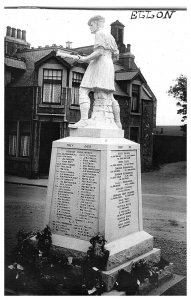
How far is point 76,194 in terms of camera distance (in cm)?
662

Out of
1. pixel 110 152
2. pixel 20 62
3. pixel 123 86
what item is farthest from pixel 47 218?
pixel 123 86

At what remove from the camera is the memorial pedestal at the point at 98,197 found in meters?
6.34

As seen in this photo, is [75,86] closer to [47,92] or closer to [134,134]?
[47,92]

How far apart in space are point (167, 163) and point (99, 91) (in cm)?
421

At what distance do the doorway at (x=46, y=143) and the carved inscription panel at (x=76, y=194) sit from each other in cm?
447

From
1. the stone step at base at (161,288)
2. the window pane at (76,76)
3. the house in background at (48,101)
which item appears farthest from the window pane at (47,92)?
the stone step at base at (161,288)

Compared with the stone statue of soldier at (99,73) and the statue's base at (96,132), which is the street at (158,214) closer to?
the statue's base at (96,132)

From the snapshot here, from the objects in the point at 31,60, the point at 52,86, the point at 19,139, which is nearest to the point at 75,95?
the point at 52,86

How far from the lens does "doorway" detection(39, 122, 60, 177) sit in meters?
11.5

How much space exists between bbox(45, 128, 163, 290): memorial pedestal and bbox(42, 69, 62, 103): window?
19.3 ft

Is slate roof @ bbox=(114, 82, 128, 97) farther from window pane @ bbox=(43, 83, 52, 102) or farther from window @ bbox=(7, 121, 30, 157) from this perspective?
window @ bbox=(7, 121, 30, 157)

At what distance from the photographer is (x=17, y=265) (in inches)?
250

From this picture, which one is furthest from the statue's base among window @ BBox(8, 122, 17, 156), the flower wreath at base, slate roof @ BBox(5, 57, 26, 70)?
slate roof @ BBox(5, 57, 26, 70)

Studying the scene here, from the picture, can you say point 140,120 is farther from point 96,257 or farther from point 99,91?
point 96,257
